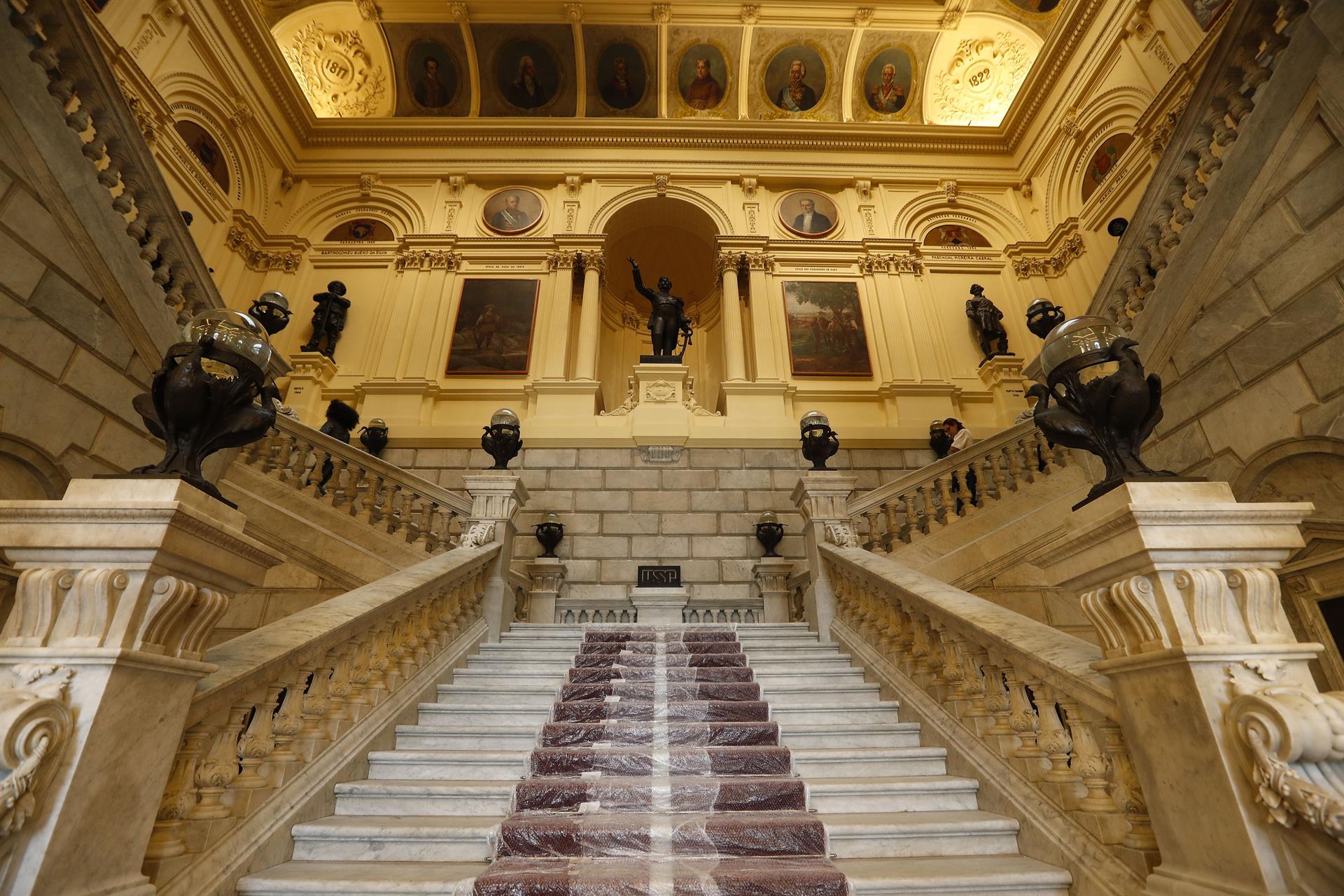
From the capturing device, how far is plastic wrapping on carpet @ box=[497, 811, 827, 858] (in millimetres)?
2506

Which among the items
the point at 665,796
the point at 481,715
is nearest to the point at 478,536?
the point at 481,715

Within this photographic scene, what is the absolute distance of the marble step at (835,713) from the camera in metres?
3.79

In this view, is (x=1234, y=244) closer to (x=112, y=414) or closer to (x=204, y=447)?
(x=204, y=447)

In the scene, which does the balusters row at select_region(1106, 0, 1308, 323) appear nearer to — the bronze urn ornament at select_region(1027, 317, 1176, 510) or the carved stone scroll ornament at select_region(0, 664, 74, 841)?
the bronze urn ornament at select_region(1027, 317, 1176, 510)

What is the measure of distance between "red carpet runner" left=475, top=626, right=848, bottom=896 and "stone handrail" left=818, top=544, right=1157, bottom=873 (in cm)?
97

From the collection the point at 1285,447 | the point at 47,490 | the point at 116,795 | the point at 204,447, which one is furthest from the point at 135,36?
the point at 1285,447

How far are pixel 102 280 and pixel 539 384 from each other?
6012 mm

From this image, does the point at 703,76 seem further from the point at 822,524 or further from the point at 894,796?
the point at 894,796

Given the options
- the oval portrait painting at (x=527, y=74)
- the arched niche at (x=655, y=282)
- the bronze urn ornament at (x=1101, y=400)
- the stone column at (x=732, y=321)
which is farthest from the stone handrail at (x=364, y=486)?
the oval portrait painting at (x=527, y=74)

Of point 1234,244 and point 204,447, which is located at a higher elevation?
point 1234,244

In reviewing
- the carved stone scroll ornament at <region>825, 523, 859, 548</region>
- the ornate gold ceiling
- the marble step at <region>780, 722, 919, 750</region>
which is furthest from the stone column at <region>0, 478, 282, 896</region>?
the ornate gold ceiling

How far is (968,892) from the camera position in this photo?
7.35ft

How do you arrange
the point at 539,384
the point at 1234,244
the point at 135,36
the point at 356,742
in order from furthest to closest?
the point at 539,384 → the point at 135,36 → the point at 1234,244 → the point at 356,742

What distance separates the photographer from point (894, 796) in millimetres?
2926
